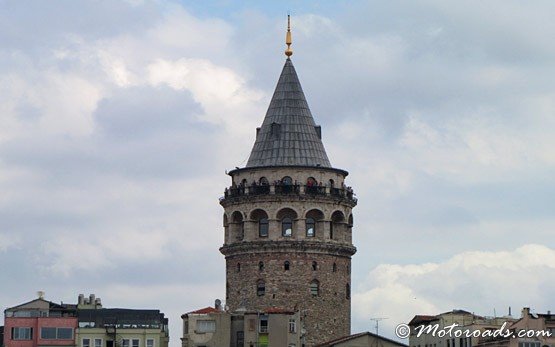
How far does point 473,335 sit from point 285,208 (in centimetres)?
1859

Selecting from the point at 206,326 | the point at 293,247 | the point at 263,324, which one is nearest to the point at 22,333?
the point at 206,326

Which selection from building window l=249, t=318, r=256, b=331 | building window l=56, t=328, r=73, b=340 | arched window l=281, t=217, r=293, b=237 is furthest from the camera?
arched window l=281, t=217, r=293, b=237

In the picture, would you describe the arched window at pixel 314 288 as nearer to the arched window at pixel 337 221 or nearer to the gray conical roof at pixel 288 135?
the arched window at pixel 337 221

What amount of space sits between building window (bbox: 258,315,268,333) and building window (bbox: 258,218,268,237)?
390 inches

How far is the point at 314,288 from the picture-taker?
529 ft

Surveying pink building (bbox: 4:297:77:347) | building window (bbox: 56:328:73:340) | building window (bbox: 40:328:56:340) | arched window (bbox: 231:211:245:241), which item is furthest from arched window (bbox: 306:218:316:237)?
building window (bbox: 40:328:56:340)

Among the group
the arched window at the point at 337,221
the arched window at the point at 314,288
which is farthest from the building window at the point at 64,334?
the arched window at the point at 337,221

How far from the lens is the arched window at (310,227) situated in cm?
16200

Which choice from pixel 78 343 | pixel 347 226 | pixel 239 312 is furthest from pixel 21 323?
pixel 347 226

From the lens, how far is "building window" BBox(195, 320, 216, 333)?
505 ft

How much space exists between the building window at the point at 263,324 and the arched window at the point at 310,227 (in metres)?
10.1

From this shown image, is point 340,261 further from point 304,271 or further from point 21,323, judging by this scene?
point 21,323

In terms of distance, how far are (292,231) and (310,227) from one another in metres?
1.24

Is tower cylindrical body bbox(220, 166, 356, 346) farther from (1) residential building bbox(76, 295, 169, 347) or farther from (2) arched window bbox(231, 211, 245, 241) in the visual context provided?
(1) residential building bbox(76, 295, 169, 347)
